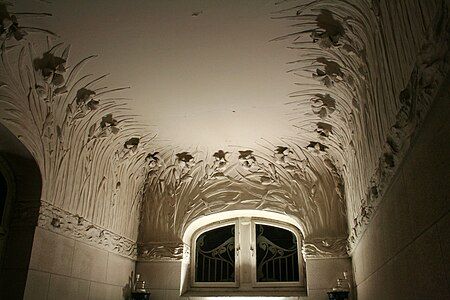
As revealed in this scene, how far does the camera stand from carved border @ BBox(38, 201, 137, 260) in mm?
3881

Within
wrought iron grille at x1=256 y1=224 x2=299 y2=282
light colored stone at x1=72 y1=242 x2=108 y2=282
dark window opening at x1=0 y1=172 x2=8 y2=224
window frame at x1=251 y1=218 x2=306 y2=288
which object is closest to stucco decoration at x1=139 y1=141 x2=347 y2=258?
window frame at x1=251 y1=218 x2=306 y2=288

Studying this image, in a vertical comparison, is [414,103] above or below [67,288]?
above

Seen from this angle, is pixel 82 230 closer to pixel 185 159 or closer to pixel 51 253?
pixel 51 253

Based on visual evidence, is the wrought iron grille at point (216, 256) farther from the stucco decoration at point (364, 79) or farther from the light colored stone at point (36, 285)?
the light colored stone at point (36, 285)

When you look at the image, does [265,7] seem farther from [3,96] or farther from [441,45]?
[3,96]

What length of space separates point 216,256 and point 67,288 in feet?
7.33

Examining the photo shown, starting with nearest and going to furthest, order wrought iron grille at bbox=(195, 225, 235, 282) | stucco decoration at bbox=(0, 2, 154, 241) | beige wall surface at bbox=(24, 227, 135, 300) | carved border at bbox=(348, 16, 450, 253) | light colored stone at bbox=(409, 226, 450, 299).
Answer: carved border at bbox=(348, 16, 450, 253) → light colored stone at bbox=(409, 226, 450, 299) → stucco decoration at bbox=(0, 2, 154, 241) → beige wall surface at bbox=(24, 227, 135, 300) → wrought iron grille at bbox=(195, 225, 235, 282)

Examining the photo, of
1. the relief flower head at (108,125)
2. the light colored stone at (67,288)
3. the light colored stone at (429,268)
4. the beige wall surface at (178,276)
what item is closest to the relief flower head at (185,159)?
the relief flower head at (108,125)

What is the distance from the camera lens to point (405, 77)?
213 centimetres

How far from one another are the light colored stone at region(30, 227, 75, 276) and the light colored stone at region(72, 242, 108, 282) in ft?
0.36

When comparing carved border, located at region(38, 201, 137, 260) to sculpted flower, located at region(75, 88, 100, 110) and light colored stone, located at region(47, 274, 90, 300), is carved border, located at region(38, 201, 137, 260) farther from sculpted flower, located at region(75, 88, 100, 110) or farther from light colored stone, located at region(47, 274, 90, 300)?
sculpted flower, located at region(75, 88, 100, 110)

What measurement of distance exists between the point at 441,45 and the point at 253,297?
→ 434 centimetres

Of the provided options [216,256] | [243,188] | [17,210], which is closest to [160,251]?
[216,256]

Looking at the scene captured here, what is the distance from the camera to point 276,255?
5.70m
